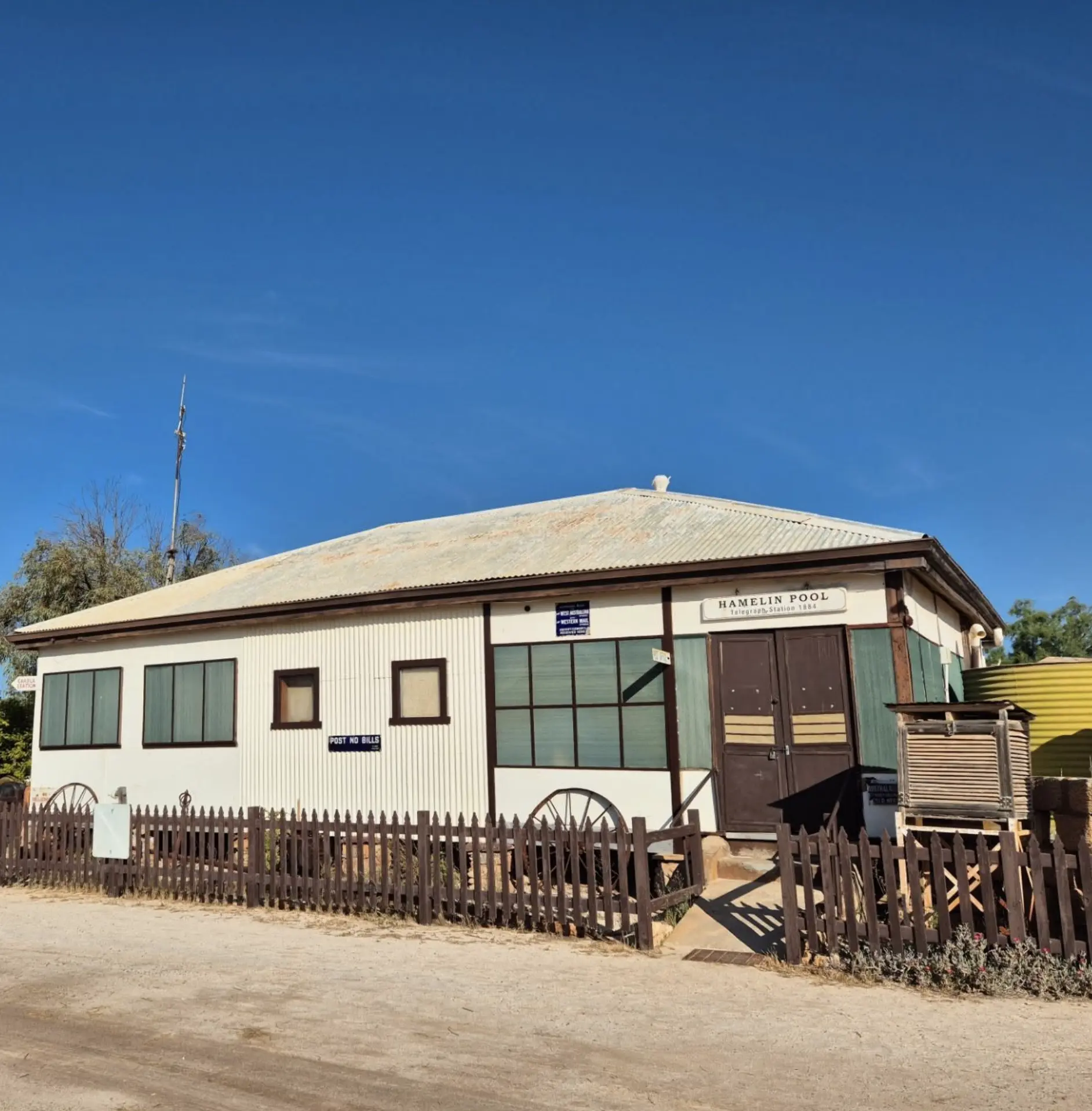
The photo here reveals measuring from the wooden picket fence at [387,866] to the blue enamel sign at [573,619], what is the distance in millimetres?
2813

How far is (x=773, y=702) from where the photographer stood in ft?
39.2

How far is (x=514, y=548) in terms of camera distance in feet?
51.0

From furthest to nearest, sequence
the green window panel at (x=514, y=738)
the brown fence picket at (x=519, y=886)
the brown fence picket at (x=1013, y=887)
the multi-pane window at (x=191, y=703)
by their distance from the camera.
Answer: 1. the multi-pane window at (x=191, y=703)
2. the green window panel at (x=514, y=738)
3. the brown fence picket at (x=519, y=886)
4. the brown fence picket at (x=1013, y=887)

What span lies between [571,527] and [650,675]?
4004 millimetres

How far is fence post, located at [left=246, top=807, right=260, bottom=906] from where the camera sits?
440 inches

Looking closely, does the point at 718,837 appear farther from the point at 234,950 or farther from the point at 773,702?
the point at 234,950

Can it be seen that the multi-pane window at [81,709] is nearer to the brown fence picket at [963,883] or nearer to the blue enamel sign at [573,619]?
the blue enamel sign at [573,619]

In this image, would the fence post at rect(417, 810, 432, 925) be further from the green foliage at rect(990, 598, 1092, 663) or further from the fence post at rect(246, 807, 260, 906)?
the green foliage at rect(990, 598, 1092, 663)

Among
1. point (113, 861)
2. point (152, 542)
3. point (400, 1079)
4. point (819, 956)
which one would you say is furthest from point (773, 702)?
point (152, 542)

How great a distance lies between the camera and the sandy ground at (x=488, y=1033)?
16.9 ft

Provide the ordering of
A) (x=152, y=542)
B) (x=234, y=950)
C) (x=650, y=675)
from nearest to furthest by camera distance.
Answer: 1. (x=234, y=950)
2. (x=650, y=675)
3. (x=152, y=542)

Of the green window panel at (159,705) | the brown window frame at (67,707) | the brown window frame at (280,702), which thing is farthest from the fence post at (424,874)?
the brown window frame at (67,707)

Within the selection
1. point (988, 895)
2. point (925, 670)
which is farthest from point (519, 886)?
point (925, 670)

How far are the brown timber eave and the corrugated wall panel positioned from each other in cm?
31
